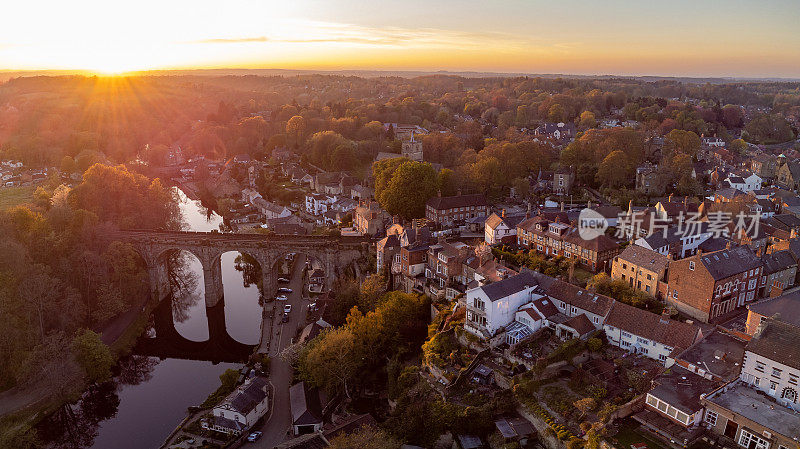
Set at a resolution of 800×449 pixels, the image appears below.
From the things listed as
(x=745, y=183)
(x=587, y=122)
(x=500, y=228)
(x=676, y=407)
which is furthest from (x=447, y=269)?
(x=587, y=122)

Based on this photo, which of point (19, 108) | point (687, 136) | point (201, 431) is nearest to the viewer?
point (201, 431)

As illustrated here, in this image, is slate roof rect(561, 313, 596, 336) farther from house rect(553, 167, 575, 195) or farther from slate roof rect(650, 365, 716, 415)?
house rect(553, 167, 575, 195)

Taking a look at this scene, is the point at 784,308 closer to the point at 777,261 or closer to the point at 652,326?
the point at 652,326

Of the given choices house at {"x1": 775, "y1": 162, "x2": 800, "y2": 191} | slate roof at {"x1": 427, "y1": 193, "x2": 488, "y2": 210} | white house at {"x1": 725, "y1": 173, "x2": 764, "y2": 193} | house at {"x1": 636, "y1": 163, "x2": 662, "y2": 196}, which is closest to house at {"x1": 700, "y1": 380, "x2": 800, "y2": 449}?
slate roof at {"x1": 427, "y1": 193, "x2": 488, "y2": 210}

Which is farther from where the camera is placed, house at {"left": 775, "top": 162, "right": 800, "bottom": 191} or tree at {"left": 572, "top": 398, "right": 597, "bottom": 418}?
house at {"left": 775, "top": 162, "right": 800, "bottom": 191}

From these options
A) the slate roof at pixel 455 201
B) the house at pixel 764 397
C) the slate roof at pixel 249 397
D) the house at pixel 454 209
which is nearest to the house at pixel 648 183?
the slate roof at pixel 455 201

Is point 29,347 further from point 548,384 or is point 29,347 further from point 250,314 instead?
point 548,384

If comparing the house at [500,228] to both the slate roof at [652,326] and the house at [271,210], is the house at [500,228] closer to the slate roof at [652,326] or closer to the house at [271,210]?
the slate roof at [652,326]

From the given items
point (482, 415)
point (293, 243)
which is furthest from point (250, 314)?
point (482, 415)
